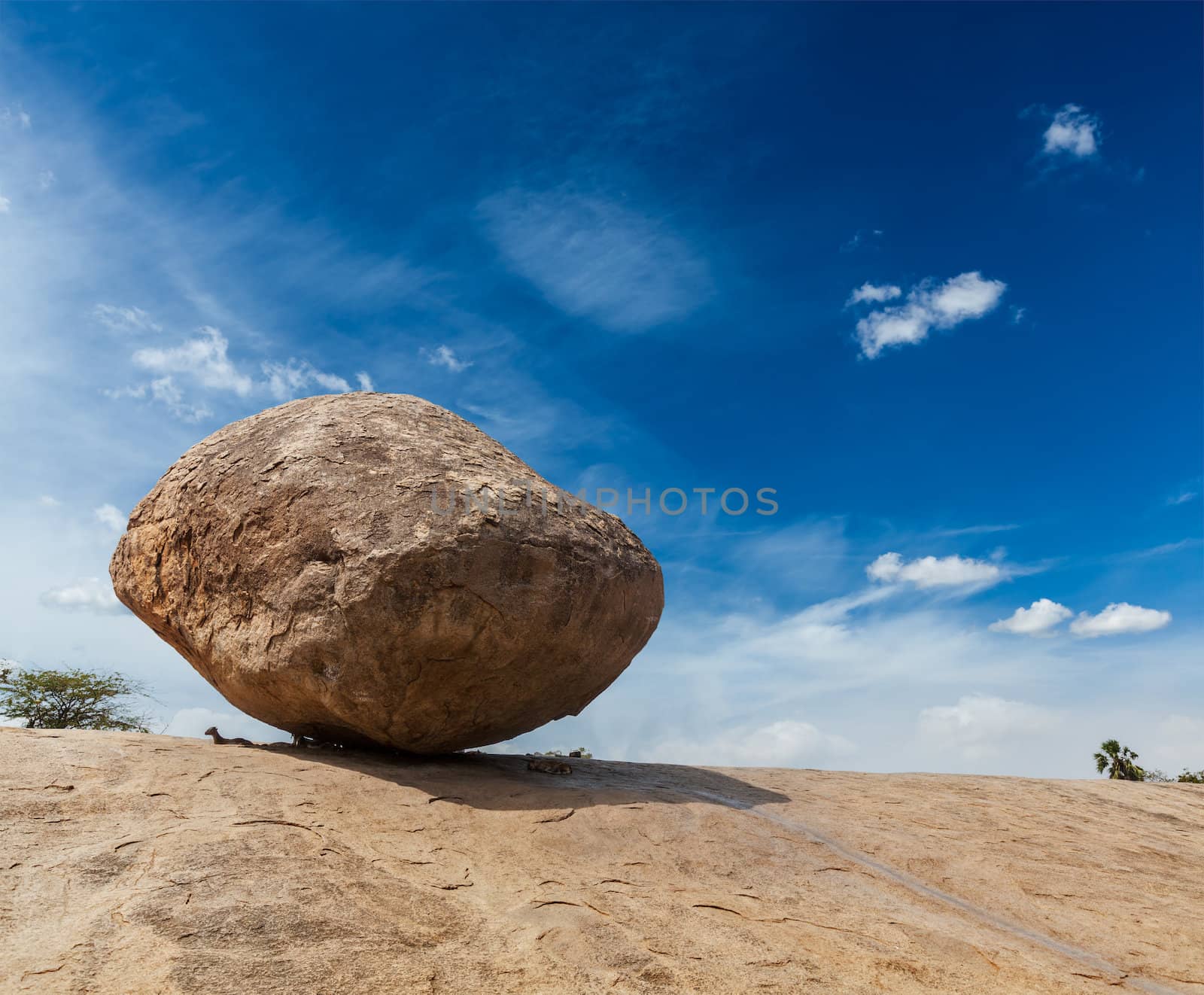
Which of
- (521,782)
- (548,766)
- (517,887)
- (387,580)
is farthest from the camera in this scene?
(548,766)

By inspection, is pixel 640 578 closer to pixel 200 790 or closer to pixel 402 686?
pixel 402 686

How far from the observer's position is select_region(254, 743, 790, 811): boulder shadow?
7605mm

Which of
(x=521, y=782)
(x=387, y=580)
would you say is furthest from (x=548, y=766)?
(x=387, y=580)

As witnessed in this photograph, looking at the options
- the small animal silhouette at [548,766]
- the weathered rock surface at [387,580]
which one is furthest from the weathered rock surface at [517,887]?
the weathered rock surface at [387,580]

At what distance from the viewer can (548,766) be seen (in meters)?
9.15

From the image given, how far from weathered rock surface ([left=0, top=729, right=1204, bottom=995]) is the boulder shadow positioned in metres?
0.05

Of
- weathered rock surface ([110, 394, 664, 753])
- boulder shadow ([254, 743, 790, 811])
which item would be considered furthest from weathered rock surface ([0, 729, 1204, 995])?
weathered rock surface ([110, 394, 664, 753])

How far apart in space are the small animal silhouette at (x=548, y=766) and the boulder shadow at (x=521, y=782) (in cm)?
8

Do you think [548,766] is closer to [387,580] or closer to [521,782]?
[521,782]

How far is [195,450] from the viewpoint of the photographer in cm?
900

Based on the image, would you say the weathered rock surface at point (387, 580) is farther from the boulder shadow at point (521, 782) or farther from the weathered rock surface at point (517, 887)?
the weathered rock surface at point (517, 887)

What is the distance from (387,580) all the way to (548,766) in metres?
3.24

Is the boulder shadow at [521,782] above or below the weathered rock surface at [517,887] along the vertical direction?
above

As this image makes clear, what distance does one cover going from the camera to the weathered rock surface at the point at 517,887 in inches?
177
